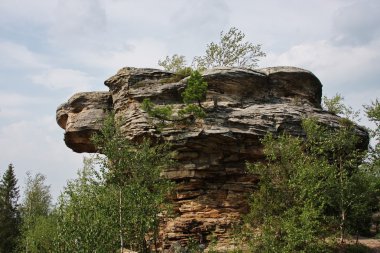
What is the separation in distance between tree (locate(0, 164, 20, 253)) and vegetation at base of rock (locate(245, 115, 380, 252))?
29.8m

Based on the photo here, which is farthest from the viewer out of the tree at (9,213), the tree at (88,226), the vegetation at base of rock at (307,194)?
the tree at (9,213)

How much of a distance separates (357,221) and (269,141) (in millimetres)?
9891

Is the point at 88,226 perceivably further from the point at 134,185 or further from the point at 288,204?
the point at 288,204

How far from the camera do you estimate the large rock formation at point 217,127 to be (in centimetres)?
2828

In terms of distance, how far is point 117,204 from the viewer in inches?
805

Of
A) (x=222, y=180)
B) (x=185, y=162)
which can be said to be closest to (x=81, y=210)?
(x=185, y=162)

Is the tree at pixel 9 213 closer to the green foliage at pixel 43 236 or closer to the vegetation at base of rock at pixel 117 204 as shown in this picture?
the green foliage at pixel 43 236

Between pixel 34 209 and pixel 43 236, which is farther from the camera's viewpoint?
pixel 34 209

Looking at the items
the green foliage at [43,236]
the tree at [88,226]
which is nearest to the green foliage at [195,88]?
the tree at [88,226]

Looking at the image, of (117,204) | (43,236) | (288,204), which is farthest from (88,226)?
(43,236)

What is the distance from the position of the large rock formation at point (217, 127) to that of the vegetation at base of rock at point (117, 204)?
4.23 m

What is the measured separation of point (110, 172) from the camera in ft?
73.3

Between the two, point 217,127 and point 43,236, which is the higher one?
point 217,127

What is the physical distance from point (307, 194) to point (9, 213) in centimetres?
3564
